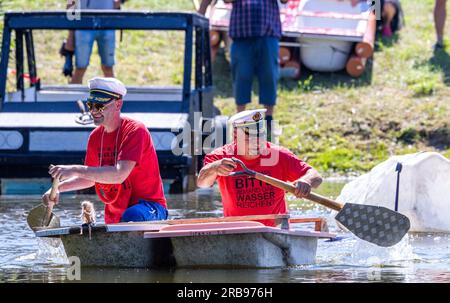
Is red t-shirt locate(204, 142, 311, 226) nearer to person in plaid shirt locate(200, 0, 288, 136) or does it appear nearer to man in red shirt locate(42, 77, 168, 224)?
man in red shirt locate(42, 77, 168, 224)

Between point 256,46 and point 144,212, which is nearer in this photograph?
point 144,212

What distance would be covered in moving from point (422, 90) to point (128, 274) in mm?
8957

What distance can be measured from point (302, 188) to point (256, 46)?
6320 millimetres

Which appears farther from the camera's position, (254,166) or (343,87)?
(343,87)

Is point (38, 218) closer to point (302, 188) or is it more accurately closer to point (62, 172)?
point (62, 172)

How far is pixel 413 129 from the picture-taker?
1568cm

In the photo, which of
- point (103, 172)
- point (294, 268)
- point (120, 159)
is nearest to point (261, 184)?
point (294, 268)

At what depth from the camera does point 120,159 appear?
29.3ft

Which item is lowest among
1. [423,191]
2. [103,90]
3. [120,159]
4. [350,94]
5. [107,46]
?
[350,94]

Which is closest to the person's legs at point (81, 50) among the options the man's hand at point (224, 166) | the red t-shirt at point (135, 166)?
the red t-shirt at point (135, 166)

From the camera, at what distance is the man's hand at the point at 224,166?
349 inches
